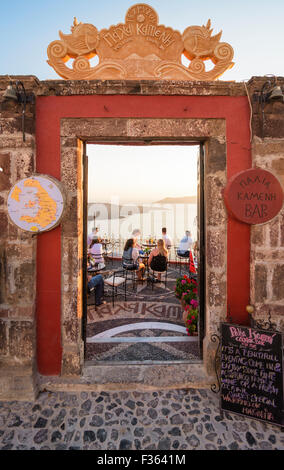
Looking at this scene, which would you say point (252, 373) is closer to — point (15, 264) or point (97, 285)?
point (15, 264)

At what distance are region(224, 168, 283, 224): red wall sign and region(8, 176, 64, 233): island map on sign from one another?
1874 millimetres

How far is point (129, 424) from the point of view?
7.14 feet

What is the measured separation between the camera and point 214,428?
7.00ft

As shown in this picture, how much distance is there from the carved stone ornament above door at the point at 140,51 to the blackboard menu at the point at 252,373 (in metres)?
2.97

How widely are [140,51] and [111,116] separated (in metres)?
0.92

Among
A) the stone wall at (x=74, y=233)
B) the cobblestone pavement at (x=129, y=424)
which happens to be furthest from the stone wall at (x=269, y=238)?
the cobblestone pavement at (x=129, y=424)

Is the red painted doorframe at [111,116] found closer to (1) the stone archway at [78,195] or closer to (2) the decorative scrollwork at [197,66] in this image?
(1) the stone archway at [78,195]

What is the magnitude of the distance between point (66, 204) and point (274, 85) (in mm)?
2629

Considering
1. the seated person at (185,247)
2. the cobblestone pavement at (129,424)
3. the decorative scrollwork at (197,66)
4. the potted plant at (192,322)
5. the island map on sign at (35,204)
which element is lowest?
the cobblestone pavement at (129,424)

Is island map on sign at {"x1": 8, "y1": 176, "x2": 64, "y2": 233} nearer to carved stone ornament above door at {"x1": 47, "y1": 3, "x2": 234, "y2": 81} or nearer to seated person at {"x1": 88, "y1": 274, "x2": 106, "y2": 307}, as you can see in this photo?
carved stone ornament above door at {"x1": 47, "y1": 3, "x2": 234, "y2": 81}

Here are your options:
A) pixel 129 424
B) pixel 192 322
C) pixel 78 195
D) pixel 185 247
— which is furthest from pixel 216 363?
pixel 185 247

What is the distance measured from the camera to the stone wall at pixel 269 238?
2543 millimetres

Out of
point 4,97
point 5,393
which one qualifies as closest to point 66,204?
point 4,97

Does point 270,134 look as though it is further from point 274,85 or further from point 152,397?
point 152,397
